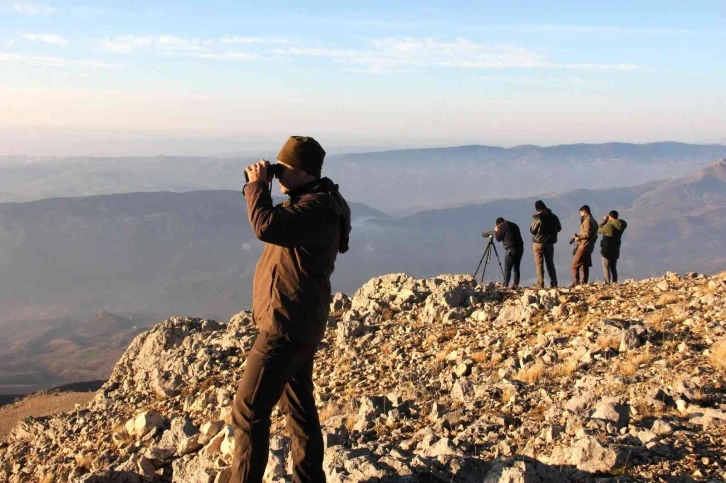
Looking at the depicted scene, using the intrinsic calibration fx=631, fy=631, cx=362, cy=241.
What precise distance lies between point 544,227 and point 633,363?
8.00 meters

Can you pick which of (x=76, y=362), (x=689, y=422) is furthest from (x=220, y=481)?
(x=76, y=362)

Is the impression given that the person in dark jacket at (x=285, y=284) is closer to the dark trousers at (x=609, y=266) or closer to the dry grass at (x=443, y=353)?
the dry grass at (x=443, y=353)

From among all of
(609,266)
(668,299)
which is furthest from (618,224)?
(668,299)

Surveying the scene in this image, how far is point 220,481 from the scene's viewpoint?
18.7 ft

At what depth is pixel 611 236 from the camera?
15.8 meters

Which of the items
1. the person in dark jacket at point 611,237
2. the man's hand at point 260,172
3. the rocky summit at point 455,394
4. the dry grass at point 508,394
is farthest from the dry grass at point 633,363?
the person in dark jacket at point 611,237

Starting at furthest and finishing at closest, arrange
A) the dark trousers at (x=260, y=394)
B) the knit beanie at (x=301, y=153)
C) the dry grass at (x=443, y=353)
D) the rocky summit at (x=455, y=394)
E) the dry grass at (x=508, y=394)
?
the dry grass at (x=443, y=353) < the dry grass at (x=508, y=394) < the rocky summit at (x=455, y=394) < the knit beanie at (x=301, y=153) < the dark trousers at (x=260, y=394)

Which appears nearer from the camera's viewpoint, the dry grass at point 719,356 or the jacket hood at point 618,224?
the dry grass at point 719,356

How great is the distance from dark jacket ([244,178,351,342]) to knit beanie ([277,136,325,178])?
148 millimetres

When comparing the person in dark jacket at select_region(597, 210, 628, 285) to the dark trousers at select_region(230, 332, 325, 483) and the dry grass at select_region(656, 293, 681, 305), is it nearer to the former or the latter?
the dry grass at select_region(656, 293, 681, 305)

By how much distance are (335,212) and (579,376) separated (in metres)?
4.62

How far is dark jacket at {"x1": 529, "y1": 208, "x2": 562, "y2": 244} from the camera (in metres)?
15.3

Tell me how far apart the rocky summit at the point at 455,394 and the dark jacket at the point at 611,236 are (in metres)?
2.92

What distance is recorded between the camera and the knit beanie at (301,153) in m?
4.64
